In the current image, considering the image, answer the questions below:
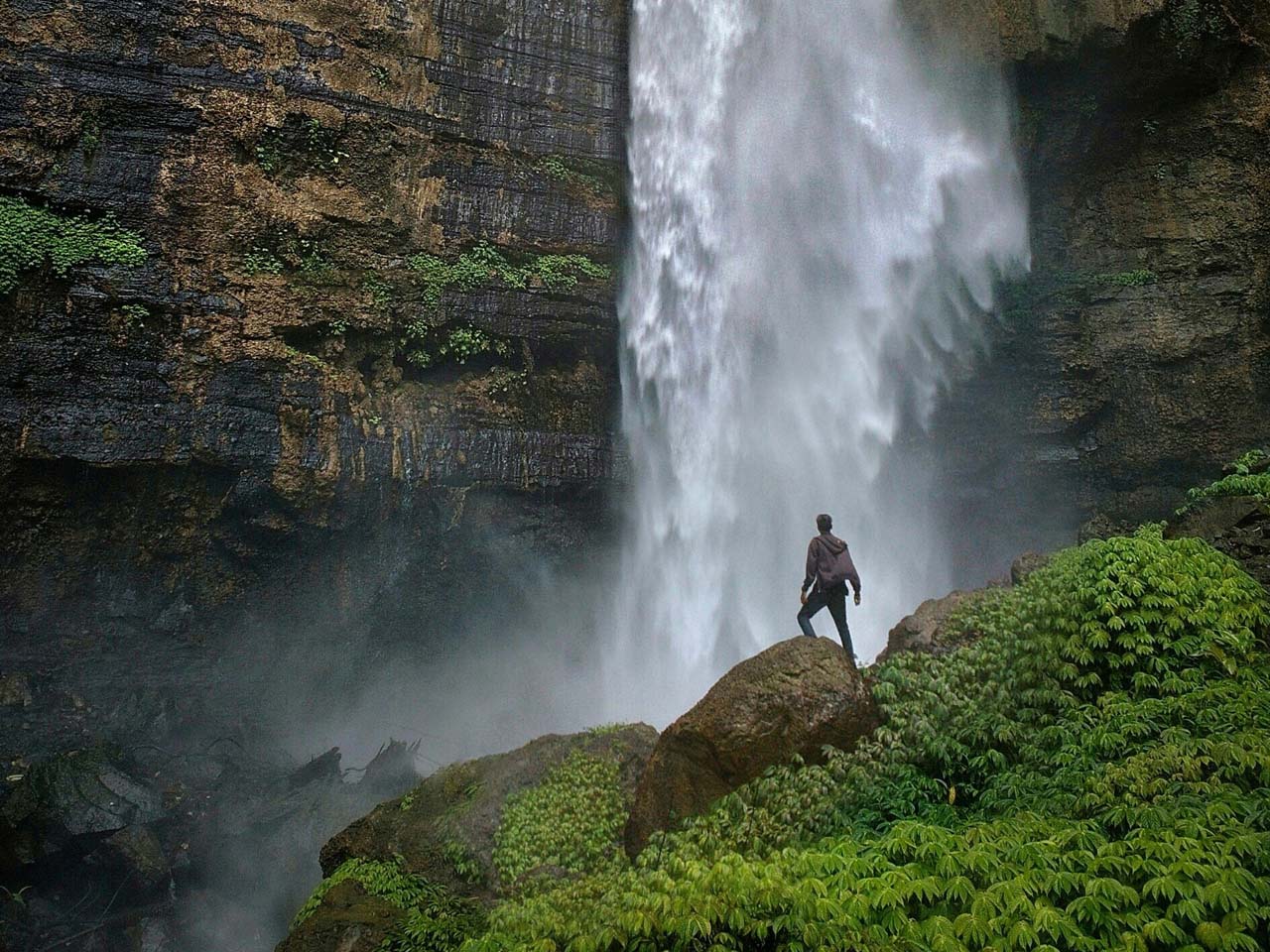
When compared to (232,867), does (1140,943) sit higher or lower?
lower

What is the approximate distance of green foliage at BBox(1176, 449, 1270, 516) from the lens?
22.2 feet

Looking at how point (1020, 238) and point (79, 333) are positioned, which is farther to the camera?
point (1020, 238)

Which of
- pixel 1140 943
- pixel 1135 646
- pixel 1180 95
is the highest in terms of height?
pixel 1180 95

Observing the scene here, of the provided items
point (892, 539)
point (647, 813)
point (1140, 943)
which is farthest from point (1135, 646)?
point (892, 539)

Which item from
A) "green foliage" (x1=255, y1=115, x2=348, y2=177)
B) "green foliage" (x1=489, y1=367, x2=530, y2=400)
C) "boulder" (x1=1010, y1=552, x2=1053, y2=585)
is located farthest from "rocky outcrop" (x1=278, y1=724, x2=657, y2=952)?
"green foliage" (x1=255, y1=115, x2=348, y2=177)

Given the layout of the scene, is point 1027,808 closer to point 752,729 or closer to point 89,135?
point 752,729

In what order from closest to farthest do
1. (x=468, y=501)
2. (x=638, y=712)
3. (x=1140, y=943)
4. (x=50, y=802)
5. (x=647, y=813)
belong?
1. (x=1140, y=943)
2. (x=647, y=813)
3. (x=50, y=802)
4. (x=638, y=712)
5. (x=468, y=501)

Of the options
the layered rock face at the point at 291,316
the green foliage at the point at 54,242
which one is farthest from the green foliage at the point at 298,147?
the green foliage at the point at 54,242

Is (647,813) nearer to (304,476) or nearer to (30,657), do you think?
(304,476)

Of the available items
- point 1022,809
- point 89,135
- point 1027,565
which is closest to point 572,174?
point 89,135

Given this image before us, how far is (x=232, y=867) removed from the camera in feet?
27.2

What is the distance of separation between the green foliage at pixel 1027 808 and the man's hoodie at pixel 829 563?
3.56 ft

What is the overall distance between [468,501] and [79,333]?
512cm

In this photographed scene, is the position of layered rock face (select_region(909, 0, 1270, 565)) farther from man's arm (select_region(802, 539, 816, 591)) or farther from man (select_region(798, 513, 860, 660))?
man's arm (select_region(802, 539, 816, 591))
